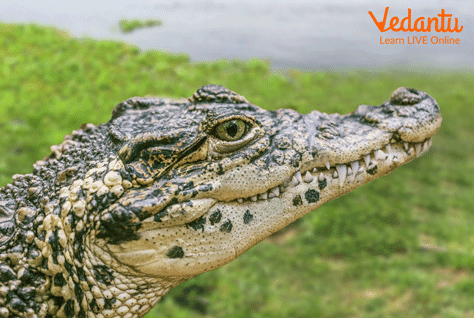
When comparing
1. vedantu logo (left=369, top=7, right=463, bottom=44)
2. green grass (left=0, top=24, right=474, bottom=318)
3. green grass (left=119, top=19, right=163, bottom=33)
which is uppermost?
green grass (left=119, top=19, right=163, bottom=33)

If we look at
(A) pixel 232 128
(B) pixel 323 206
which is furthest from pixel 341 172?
(B) pixel 323 206

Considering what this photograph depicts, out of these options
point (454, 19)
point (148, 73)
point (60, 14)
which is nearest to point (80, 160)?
point (148, 73)

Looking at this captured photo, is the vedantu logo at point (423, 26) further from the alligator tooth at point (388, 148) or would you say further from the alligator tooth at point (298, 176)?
the alligator tooth at point (298, 176)

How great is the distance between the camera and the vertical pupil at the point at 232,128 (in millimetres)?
1817

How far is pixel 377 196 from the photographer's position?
189 inches

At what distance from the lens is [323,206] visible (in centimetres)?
467

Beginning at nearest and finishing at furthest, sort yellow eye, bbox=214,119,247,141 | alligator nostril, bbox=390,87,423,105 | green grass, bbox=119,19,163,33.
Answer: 1. yellow eye, bbox=214,119,247,141
2. alligator nostril, bbox=390,87,423,105
3. green grass, bbox=119,19,163,33

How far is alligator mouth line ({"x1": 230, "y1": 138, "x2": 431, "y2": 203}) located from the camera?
184 centimetres

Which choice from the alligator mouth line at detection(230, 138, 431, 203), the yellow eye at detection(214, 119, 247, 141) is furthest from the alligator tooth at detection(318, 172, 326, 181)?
the yellow eye at detection(214, 119, 247, 141)

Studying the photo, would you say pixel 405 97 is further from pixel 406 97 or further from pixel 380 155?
pixel 380 155

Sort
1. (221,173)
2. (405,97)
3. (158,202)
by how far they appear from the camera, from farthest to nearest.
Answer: (405,97) → (221,173) → (158,202)

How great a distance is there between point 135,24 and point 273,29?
9.68 ft

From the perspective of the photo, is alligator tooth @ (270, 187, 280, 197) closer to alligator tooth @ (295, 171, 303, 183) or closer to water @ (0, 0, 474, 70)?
alligator tooth @ (295, 171, 303, 183)

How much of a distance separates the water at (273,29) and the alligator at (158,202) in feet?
14.7
